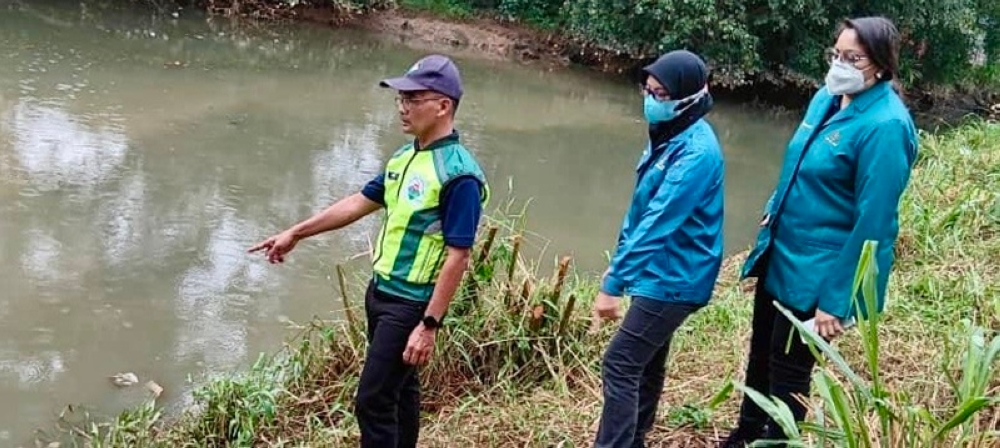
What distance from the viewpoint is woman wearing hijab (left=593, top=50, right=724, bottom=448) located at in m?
2.43

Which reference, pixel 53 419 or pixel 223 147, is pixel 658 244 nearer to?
pixel 53 419

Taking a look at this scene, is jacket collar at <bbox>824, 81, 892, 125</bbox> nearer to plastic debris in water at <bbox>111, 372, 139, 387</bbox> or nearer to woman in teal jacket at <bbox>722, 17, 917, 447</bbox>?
woman in teal jacket at <bbox>722, 17, 917, 447</bbox>

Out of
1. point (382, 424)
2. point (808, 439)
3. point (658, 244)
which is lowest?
point (382, 424)

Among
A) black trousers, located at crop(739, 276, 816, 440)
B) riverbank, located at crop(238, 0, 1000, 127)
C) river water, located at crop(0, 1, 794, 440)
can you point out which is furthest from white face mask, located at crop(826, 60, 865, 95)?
riverbank, located at crop(238, 0, 1000, 127)

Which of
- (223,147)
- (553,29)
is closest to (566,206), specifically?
(223,147)

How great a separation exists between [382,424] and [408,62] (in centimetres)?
1183

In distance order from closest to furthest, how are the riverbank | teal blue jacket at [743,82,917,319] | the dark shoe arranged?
teal blue jacket at [743,82,917,319]
the dark shoe
the riverbank

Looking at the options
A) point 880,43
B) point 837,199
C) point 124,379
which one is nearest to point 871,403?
point 837,199

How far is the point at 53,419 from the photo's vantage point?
12.6 ft

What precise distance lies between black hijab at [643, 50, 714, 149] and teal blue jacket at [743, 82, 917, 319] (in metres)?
0.30

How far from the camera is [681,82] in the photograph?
7.99ft

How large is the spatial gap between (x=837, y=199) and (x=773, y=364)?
1.51ft

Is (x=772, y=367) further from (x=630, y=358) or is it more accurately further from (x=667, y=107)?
(x=667, y=107)

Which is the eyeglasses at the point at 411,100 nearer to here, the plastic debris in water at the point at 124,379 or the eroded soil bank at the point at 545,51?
the plastic debris in water at the point at 124,379
